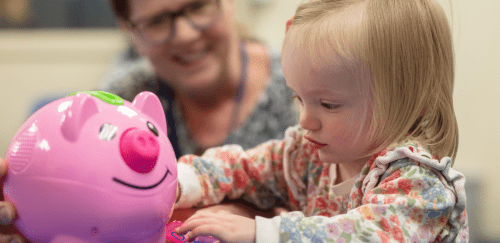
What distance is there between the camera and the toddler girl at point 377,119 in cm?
50

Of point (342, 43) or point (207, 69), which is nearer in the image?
point (342, 43)

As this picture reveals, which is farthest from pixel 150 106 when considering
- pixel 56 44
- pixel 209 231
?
pixel 56 44

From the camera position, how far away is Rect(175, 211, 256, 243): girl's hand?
0.49 m

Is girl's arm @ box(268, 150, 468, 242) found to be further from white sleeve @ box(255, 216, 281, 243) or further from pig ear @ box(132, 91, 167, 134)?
pig ear @ box(132, 91, 167, 134)

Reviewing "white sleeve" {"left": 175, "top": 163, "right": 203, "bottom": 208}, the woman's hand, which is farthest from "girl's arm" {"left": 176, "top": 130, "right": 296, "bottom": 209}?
the woman's hand

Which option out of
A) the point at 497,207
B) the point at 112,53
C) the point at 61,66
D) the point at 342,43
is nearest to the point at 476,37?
the point at 497,207

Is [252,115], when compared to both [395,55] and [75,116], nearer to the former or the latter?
[395,55]

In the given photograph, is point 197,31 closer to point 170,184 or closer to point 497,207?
point 170,184

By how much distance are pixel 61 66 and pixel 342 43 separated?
7.92ft

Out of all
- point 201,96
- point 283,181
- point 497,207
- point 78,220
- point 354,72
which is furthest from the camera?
point 497,207

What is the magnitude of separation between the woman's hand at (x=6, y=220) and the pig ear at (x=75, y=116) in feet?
0.27

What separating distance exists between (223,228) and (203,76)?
2.44 ft

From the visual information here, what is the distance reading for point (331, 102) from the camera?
0.56 metres

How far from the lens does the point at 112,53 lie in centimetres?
262
